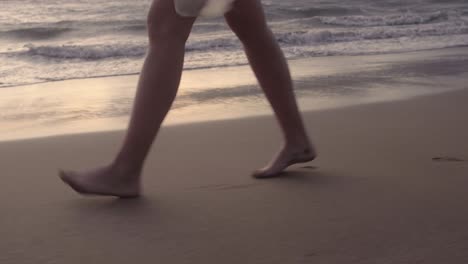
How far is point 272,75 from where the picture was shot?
255 centimetres

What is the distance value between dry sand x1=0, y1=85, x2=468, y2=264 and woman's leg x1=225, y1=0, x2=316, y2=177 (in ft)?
0.27

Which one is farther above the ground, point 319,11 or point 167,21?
point 167,21

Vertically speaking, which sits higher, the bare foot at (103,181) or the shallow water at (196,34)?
the bare foot at (103,181)

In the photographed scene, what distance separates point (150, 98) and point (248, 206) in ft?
1.42

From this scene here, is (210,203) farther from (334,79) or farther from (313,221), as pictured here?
(334,79)

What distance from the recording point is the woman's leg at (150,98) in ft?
7.32

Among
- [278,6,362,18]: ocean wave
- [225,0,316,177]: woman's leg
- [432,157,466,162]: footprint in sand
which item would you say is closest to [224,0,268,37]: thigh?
[225,0,316,177]: woman's leg

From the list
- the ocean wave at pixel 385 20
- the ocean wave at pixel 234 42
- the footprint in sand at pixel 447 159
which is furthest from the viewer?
the ocean wave at pixel 385 20

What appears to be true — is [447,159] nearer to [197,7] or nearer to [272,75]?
[272,75]

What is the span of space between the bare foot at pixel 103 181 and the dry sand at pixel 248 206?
0.14ft

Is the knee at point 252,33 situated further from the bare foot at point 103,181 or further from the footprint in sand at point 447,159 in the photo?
the footprint in sand at point 447,159

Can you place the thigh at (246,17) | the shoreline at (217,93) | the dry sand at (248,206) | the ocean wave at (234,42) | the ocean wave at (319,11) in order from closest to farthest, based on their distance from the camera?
the dry sand at (248,206) < the thigh at (246,17) < the shoreline at (217,93) < the ocean wave at (234,42) < the ocean wave at (319,11)

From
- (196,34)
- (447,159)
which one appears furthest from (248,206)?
(196,34)

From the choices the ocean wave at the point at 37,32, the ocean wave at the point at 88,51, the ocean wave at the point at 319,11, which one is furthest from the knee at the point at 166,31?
the ocean wave at the point at 319,11
